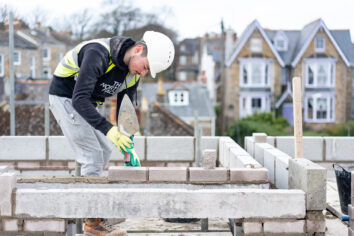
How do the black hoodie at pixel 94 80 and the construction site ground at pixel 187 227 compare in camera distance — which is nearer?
the black hoodie at pixel 94 80

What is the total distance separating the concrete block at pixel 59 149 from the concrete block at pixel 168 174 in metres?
3.13

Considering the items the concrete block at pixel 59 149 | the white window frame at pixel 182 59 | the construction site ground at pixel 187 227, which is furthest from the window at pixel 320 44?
the white window frame at pixel 182 59

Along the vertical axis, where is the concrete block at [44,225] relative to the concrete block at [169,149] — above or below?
below

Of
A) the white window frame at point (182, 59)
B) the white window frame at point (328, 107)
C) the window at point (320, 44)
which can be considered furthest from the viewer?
the white window frame at point (182, 59)

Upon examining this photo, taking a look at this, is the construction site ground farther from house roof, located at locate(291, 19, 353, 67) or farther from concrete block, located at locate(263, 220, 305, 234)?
house roof, located at locate(291, 19, 353, 67)

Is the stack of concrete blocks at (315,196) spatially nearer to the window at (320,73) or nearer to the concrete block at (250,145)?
the concrete block at (250,145)

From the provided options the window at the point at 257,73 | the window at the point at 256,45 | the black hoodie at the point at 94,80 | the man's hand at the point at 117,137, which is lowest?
the man's hand at the point at 117,137

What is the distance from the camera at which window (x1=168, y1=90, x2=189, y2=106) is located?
2745 cm

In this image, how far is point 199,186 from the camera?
14.1ft

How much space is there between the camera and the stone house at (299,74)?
28.0m

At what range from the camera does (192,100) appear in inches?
A: 1097

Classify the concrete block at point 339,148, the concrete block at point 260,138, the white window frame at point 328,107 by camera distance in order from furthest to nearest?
the white window frame at point 328,107 → the concrete block at point 339,148 → the concrete block at point 260,138

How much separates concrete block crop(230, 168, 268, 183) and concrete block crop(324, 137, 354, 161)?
339 centimetres

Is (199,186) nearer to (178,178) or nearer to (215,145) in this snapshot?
(178,178)
